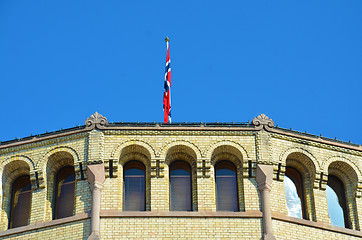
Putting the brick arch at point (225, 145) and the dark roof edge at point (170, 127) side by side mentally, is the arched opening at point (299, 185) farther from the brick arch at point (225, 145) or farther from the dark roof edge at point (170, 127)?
the brick arch at point (225, 145)

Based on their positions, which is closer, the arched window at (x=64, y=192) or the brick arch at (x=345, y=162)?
the arched window at (x=64, y=192)

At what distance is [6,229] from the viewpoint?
5169 cm

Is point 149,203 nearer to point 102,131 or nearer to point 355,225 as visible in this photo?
point 102,131

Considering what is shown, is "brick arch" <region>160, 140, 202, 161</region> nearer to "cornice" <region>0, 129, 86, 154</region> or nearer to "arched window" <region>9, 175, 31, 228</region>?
"cornice" <region>0, 129, 86, 154</region>

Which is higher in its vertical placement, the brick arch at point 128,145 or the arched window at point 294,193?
the brick arch at point 128,145

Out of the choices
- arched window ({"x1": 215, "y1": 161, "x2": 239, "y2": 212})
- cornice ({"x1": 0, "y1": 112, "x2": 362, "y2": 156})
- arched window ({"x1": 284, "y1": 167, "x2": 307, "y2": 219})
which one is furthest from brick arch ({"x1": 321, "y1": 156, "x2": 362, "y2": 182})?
arched window ({"x1": 215, "y1": 161, "x2": 239, "y2": 212})

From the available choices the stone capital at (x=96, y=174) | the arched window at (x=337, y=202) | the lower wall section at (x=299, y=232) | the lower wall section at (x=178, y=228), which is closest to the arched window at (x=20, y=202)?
the stone capital at (x=96, y=174)

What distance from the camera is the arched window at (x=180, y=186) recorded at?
51.0 metres

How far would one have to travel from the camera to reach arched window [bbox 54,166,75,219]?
51.4 m

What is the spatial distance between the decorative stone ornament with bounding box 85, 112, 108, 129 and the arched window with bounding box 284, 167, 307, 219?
346 inches

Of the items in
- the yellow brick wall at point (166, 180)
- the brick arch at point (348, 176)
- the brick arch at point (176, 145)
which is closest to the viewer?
the yellow brick wall at point (166, 180)

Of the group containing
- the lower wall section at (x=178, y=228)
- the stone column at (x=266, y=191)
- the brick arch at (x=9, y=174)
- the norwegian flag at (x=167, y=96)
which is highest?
the norwegian flag at (x=167, y=96)

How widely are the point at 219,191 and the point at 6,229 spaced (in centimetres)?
985

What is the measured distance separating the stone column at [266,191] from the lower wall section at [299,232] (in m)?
0.42
